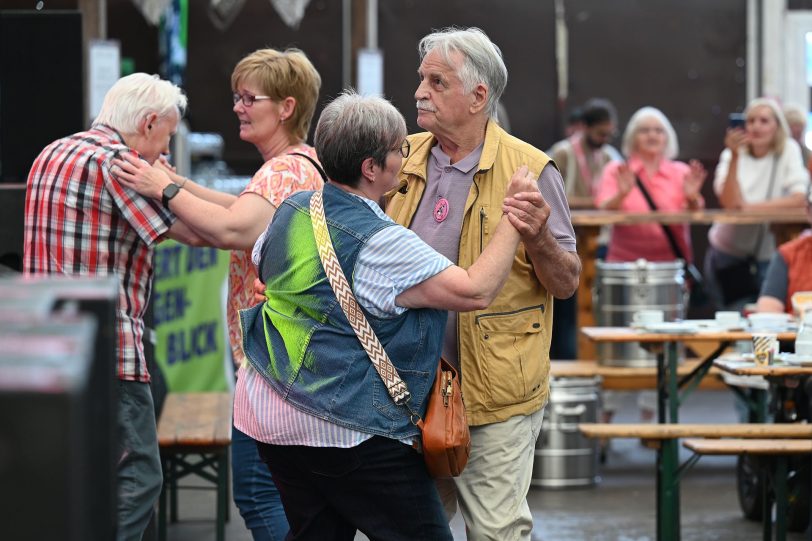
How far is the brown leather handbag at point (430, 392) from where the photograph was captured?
10.6ft

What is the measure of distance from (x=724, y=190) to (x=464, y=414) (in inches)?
243

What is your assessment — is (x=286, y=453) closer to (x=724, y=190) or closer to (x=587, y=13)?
(x=724, y=190)

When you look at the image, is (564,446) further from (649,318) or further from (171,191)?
(171,191)

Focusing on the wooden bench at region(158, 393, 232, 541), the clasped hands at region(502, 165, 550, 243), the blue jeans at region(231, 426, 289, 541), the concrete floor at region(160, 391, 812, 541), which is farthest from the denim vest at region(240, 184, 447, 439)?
the concrete floor at region(160, 391, 812, 541)

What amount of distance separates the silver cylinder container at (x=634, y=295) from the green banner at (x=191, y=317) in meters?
2.23

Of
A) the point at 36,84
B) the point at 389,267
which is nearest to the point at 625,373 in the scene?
the point at 36,84

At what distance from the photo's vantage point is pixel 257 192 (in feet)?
13.6

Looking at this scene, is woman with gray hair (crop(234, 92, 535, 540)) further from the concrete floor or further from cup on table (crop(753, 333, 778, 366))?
the concrete floor

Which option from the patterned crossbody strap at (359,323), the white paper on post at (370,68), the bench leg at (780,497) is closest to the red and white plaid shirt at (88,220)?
the patterned crossbody strap at (359,323)

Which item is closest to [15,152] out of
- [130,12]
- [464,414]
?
[464,414]

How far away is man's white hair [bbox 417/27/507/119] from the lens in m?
3.79

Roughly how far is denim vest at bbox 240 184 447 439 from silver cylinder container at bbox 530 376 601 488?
4121mm

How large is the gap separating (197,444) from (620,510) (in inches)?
92.8

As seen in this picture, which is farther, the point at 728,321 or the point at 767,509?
the point at 728,321
